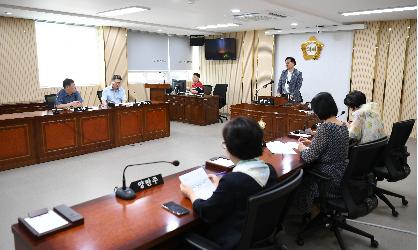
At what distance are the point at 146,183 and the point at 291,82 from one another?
5.53 meters

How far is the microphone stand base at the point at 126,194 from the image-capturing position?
202 centimetres

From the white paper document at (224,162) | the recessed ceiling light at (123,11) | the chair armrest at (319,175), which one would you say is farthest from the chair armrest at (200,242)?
the recessed ceiling light at (123,11)

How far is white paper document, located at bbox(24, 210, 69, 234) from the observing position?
1.62 metres

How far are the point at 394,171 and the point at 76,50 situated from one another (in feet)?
24.8

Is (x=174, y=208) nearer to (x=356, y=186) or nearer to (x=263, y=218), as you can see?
(x=263, y=218)

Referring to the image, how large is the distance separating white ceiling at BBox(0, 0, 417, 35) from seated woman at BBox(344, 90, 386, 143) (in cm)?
257

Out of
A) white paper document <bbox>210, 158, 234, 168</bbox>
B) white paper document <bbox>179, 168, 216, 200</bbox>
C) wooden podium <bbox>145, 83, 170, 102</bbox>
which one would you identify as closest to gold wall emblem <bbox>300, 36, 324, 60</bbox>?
wooden podium <bbox>145, 83, 170, 102</bbox>

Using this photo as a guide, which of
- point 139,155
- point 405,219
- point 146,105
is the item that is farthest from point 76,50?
point 405,219

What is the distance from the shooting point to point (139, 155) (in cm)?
566

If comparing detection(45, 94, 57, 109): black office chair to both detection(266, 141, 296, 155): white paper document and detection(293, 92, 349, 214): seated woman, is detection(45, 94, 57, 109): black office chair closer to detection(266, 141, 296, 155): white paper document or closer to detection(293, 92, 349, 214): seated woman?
detection(266, 141, 296, 155): white paper document

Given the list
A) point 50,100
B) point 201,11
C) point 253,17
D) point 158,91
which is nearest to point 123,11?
point 201,11

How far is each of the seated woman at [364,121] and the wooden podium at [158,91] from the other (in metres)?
6.32

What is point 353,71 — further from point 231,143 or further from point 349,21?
point 231,143

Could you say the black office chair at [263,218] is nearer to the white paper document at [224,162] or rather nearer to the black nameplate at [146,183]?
the black nameplate at [146,183]
